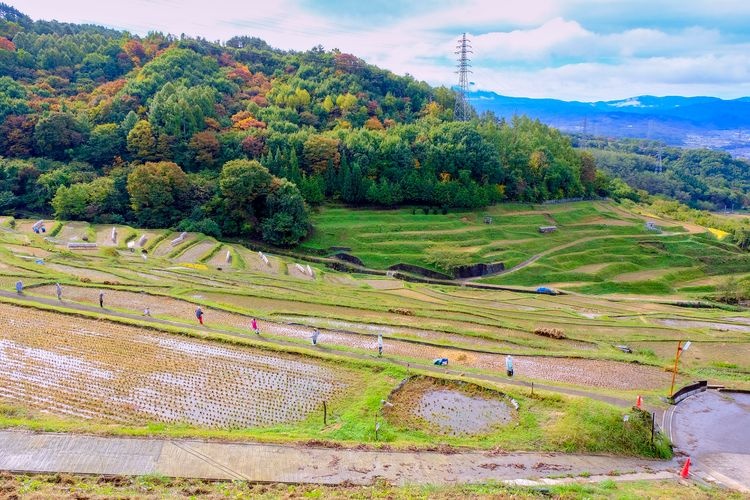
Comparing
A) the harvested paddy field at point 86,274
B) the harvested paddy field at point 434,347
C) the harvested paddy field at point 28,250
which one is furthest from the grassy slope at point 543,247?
the harvested paddy field at point 434,347

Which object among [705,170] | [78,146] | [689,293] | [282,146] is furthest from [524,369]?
[705,170]

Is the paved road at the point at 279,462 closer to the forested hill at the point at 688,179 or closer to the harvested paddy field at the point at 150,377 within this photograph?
the harvested paddy field at the point at 150,377

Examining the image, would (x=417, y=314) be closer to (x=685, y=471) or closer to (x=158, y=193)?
(x=685, y=471)

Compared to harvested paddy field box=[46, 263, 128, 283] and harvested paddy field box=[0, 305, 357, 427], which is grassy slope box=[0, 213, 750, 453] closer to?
harvested paddy field box=[46, 263, 128, 283]

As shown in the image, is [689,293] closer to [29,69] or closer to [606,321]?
[606,321]

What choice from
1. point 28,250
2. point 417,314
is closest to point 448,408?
point 417,314

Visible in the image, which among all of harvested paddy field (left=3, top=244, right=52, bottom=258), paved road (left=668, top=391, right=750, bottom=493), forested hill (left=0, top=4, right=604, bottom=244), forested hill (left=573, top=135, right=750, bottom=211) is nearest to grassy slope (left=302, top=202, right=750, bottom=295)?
Answer: forested hill (left=0, top=4, right=604, bottom=244)
